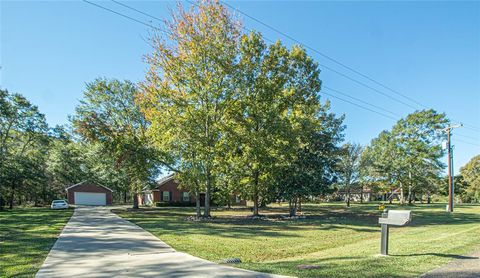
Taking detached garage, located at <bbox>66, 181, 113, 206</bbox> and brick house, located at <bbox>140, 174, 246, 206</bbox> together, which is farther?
detached garage, located at <bbox>66, 181, 113, 206</bbox>

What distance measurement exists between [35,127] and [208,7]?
31689mm

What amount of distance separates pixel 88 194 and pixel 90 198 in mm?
698

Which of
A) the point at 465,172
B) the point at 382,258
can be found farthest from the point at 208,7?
the point at 465,172

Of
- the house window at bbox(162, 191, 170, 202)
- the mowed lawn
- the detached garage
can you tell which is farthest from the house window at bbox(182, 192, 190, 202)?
the mowed lawn

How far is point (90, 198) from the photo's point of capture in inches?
2023

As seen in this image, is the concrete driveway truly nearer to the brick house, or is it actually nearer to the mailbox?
the mailbox

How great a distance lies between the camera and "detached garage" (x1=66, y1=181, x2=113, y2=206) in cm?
5075

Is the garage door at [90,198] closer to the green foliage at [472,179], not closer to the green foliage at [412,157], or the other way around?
the green foliage at [412,157]

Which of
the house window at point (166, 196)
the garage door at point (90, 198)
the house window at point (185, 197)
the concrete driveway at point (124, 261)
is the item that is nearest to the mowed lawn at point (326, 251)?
the concrete driveway at point (124, 261)

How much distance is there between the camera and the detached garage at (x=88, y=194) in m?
50.8

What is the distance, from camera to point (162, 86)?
840 inches

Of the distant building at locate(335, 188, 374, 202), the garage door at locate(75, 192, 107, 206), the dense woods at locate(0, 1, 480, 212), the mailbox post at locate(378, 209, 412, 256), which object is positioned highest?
the dense woods at locate(0, 1, 480, 212)

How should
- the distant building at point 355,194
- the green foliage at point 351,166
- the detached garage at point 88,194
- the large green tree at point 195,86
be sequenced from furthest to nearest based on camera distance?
the distant building at point 355,194, the detached garage at point 88,194, the green foliage at point 351,166, the large green tree at point 195,86

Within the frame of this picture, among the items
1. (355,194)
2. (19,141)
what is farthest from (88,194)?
(355,194)
